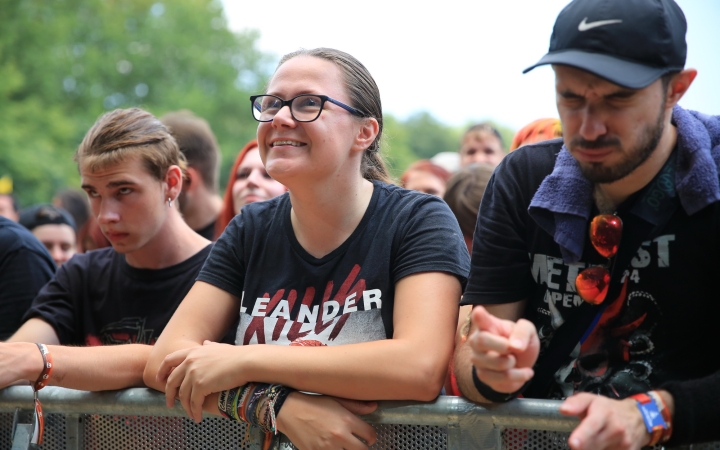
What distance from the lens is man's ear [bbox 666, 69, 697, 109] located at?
2.05 meters

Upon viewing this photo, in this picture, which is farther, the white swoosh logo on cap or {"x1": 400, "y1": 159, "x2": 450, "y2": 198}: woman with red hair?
{"x1": 400, "y1": 159, "x2": 450, "y2": 198}: woman with red hair

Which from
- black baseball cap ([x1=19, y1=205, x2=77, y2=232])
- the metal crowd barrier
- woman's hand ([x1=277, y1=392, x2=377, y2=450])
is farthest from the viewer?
black baseball cap ([x1=19, y1=205, x2=77, y2=232])

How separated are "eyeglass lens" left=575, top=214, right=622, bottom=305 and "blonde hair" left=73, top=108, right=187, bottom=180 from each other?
2.15 metres

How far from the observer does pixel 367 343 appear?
2.29m

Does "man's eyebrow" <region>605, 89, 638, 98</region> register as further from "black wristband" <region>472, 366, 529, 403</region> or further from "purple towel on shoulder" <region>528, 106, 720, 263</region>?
"black wristband" <region>472, 366, 529, 403</region>

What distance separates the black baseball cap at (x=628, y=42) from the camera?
6.43 feet

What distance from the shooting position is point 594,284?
2.13m

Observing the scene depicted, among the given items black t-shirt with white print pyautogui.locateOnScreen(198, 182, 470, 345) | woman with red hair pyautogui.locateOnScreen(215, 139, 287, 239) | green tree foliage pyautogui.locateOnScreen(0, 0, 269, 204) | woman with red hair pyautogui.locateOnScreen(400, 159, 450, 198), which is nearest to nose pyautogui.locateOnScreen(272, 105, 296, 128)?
black t-shirt with white print pyautogui.locateOnScreen(198, 182, 470, 345)

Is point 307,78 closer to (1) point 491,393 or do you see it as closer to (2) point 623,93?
(2) point 623,93

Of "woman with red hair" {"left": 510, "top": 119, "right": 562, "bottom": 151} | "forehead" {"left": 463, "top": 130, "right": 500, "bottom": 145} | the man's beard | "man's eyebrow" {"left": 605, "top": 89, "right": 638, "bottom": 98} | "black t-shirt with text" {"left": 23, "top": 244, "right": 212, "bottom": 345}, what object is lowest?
"black t-shirt with text" {"left": 23, "top": 244, "right": 212, "bottom": 345}

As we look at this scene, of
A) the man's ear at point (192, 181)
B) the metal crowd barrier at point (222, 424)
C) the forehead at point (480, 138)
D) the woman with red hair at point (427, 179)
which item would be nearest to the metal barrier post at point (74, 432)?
the metal crowd barrier at point (222, 424)

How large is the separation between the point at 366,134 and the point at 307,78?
0.31 m

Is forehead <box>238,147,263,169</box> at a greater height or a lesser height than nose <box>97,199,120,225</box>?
greater

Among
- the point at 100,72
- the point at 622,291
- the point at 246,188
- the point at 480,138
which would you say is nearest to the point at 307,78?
the point at 622,291
